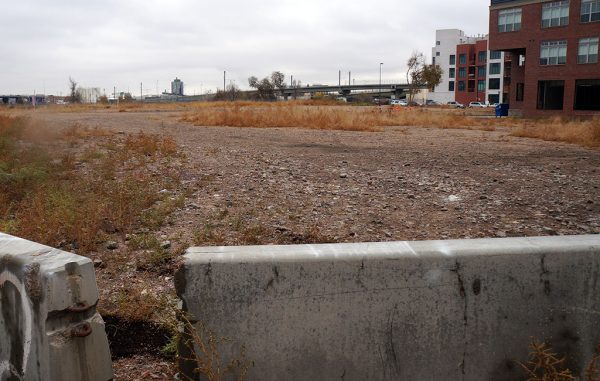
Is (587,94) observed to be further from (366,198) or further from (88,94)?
(88,94)

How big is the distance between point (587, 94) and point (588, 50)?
350cm

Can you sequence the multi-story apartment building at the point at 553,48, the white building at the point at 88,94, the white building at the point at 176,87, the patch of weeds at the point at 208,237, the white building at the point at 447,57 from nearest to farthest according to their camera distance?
the patch of weeds at the point at 208,237 < the multi-story apartment building at the point at 553,48 < the white building at the point at 88,94 < the white building at the point at 447,57 < the white building at the point at 176,87

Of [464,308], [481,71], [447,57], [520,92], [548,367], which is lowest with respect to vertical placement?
[548,367]

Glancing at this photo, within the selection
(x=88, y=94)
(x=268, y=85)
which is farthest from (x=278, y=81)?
(x=88, y=94)

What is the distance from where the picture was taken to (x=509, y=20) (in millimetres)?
50375

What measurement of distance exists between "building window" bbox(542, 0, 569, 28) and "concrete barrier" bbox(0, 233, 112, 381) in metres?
51.2

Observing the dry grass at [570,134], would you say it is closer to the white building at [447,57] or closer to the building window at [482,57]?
the building window at [482,57]

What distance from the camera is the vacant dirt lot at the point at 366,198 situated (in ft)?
20.8

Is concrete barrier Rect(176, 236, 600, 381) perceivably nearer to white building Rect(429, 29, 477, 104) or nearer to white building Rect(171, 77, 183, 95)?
white building Rect(429, 29, 477, 104)

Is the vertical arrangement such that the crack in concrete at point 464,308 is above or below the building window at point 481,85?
below

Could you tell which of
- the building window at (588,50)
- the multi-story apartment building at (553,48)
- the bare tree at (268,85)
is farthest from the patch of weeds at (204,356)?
the bare tree at (268,85)

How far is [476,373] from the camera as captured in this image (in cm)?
336

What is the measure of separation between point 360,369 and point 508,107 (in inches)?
2092

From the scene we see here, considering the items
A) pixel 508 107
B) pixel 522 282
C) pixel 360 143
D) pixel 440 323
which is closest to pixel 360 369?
pixel 440 323
